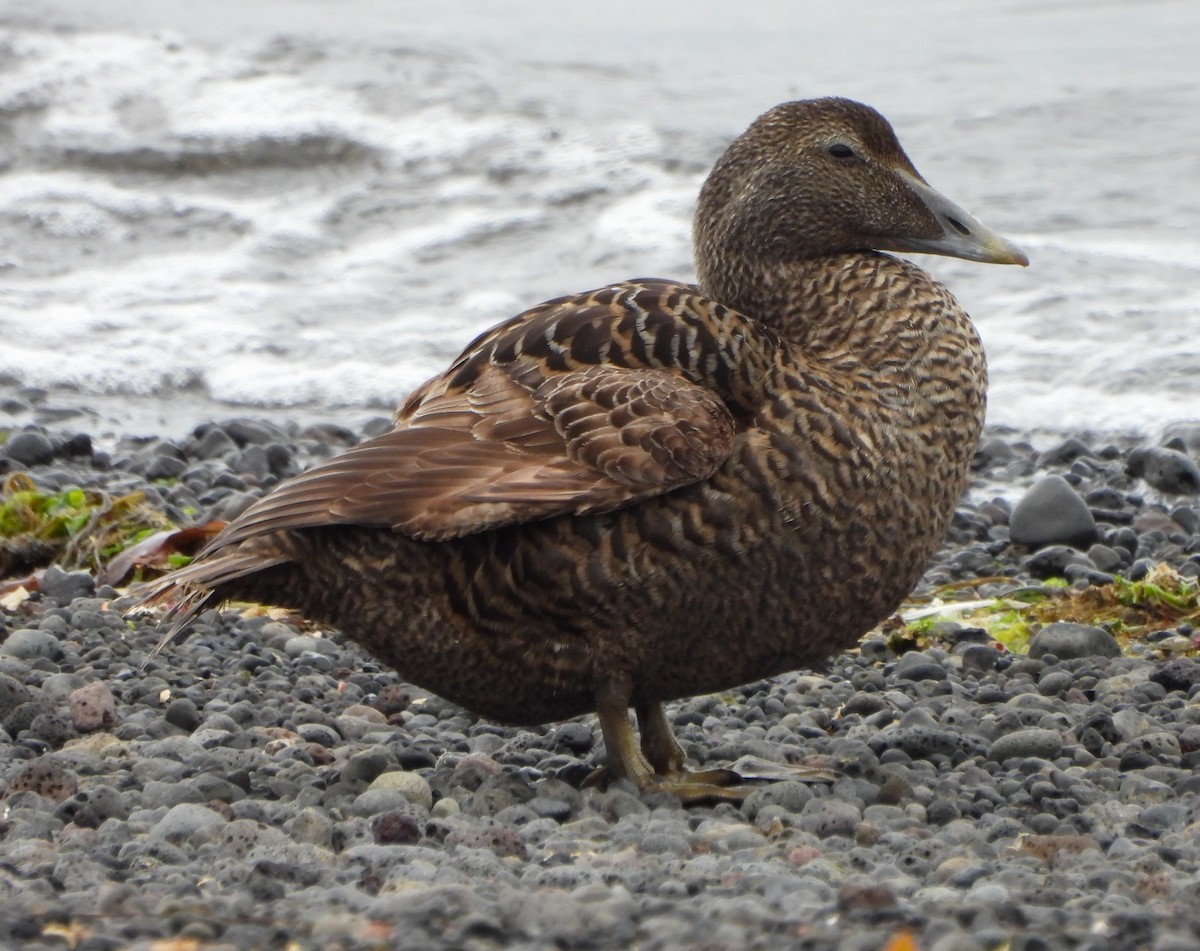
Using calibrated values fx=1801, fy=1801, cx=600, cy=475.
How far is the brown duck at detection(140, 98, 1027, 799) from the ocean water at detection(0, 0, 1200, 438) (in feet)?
16.4

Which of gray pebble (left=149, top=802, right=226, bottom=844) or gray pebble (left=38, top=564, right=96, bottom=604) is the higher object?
gray pebble (left=149, top=802, right=226, bottom=844)

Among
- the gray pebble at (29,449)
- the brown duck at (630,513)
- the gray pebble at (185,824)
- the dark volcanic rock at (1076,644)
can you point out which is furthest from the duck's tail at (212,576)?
the gray pebble at (29,449)

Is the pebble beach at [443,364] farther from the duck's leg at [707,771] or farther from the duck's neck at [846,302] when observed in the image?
the duck's neck at [846,302]

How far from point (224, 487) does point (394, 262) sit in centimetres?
498

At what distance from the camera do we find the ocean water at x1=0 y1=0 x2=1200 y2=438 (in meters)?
10.0

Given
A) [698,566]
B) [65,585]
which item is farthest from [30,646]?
[698,566]

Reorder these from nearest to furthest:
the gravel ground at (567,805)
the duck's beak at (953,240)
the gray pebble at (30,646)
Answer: the gravel ground at (567,805) → the duck's beak at (953,240) → the gray pebble at (30,646)

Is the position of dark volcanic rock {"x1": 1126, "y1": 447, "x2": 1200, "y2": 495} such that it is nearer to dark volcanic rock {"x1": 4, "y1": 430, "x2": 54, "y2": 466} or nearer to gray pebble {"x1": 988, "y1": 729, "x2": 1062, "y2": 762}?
gray pebble {"x1": 988, "y1": 729, "x2": 1062, "y2": 762}

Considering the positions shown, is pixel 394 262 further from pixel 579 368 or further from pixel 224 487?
pixel 579 368

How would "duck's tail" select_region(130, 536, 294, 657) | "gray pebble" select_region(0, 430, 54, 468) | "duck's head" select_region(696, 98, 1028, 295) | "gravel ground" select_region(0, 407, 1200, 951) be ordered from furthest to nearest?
"gray pebble" select_region(0, 430, 54, 468) → "duck's head" select_region(696, 98, 1028, 295) → "duck's tail" select_region(130, 536, 294, 657) → "gravel ground" select_region(0, 407, 1200, 951)

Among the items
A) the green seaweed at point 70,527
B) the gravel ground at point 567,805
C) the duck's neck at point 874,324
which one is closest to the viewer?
the gravel ground at point 567,805

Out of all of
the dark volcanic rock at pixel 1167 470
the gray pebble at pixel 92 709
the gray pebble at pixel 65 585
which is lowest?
the dark volcanic rock at pixel 1167 470

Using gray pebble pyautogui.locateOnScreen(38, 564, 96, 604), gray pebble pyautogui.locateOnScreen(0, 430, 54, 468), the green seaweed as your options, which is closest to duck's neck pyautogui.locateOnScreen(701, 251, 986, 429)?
gray pebble pyautogui.locateOnScreen(38, 564, 96, 604)

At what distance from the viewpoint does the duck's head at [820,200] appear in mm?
4543
